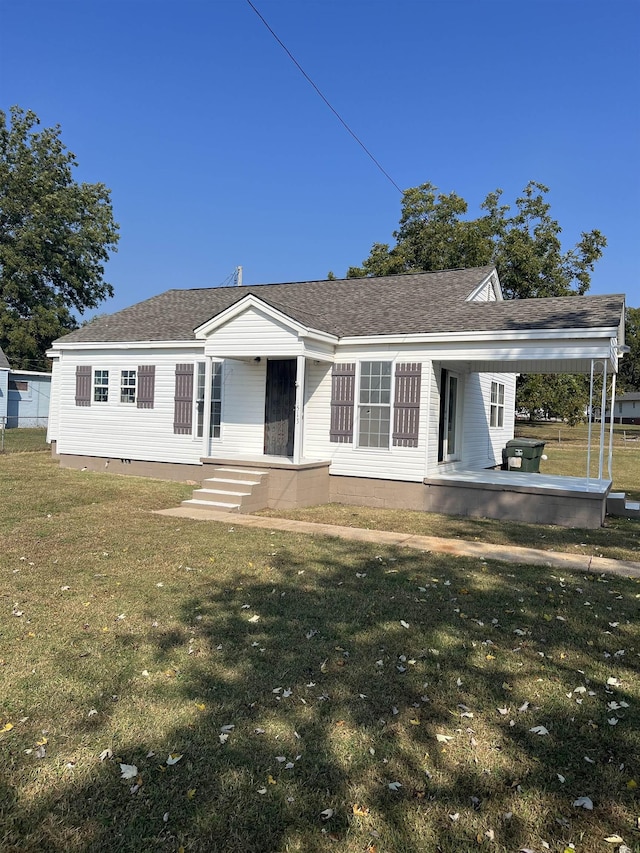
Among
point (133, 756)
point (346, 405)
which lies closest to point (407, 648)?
point (133, 756)

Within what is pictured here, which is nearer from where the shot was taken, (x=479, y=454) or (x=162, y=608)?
(x=162, y=608)

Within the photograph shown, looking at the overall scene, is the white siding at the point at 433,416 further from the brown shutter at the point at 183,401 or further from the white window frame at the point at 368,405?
the brown shutter at the point at 183,401

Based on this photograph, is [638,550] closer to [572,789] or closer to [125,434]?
[572,789]

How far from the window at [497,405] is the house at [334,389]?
0.28 m

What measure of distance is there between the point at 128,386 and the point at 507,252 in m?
21.2

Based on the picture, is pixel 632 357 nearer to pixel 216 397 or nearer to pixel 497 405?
pixel 497 405

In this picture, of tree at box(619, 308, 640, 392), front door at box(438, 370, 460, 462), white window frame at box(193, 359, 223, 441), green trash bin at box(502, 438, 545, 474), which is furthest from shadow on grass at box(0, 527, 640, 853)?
tree at box(619, 308, 640, 392)

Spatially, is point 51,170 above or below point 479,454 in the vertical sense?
above

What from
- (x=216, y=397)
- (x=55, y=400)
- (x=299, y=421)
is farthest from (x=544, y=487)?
(x=55, y=400)

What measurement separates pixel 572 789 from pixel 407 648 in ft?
5.31

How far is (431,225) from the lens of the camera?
28.6 metres

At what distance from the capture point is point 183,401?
13.2 m

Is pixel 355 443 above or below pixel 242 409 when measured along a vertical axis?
below

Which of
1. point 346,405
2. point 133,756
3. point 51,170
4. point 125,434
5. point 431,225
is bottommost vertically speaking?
point 133,756
